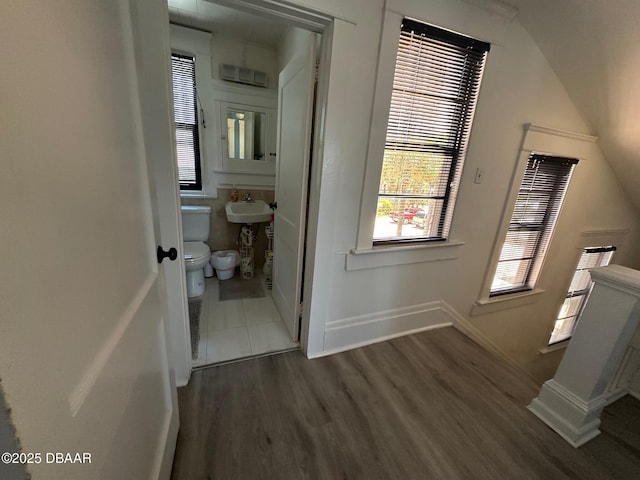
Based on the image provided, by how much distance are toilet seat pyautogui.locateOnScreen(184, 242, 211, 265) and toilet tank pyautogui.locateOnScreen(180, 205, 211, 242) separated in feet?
0.43

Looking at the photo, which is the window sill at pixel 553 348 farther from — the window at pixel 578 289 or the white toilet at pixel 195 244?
the white toilet at pixel 195 244

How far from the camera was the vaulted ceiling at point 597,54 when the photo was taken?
1.51m

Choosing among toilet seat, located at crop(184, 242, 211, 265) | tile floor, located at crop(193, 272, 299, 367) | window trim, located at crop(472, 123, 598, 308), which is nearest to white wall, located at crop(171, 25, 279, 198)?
toilet seat, located at crop(184, 242, 211, 265)

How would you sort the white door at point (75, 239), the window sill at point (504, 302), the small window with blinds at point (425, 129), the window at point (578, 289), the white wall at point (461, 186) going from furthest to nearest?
the window at point (578, 289) < the window sill at point (504, 302) < the small window with blinds at point (425, 129) < the white wall at point (461, 186) < the white door at point (75, 239)

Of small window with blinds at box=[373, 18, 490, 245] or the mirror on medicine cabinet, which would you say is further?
the mirror on medicine cabinet

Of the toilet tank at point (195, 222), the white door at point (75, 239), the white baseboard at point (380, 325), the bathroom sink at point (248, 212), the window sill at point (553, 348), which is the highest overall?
the white door at point (75, 239)

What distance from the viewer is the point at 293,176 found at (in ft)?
5.97

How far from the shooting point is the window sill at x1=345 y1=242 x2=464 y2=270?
1.74 m

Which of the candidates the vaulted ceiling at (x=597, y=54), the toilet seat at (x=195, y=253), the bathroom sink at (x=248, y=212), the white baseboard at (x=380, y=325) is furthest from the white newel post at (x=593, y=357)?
the toilet seat at (x=195, y=253)

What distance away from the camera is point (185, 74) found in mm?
2455

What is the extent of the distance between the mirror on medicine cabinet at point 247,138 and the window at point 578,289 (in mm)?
3741

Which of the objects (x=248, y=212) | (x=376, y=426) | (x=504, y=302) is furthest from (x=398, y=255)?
(x=248, y=212)

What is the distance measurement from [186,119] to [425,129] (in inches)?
88.7

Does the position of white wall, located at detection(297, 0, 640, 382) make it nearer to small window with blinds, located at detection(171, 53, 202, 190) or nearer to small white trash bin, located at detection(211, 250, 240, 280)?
small white trash bin, located at detection(211, 250, 240, 280)
